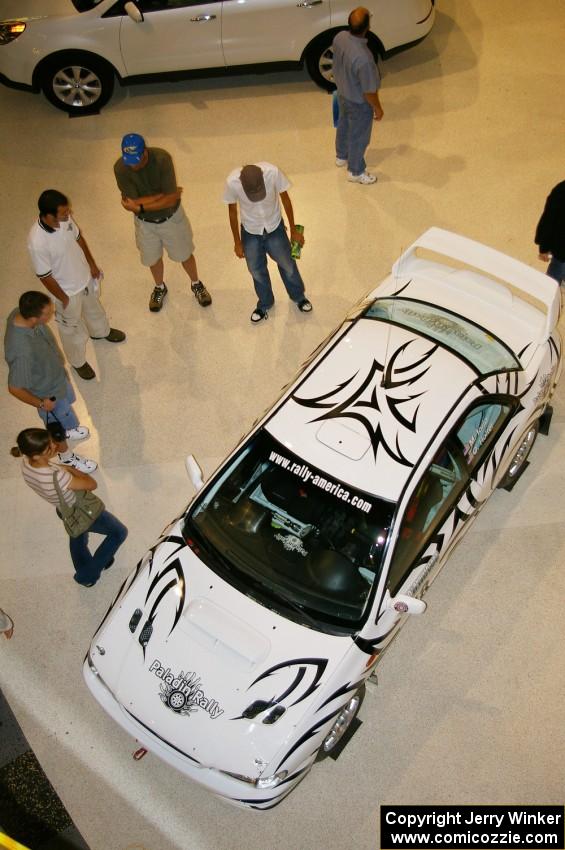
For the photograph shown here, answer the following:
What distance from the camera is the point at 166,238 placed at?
5543 mm

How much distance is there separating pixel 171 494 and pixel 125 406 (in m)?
0.87

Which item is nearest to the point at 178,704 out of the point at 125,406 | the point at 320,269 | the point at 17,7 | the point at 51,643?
the point at 51,643

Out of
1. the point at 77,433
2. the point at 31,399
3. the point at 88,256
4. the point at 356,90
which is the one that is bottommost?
the point at 77,433

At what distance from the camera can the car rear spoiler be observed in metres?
4.67

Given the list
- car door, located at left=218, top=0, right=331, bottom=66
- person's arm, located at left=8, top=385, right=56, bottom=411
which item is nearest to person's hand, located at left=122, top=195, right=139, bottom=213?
person's arm, located at left=8, top=385, right=56, bottom=411

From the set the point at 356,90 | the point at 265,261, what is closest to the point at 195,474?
the point at 265,261

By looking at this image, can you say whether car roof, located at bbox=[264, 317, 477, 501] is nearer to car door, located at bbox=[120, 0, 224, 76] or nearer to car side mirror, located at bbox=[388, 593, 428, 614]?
car side mirror, located at bbox=[388, 593, 428, 614]

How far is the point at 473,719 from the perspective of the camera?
4.15 m

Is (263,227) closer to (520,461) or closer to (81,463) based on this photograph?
(81,463)

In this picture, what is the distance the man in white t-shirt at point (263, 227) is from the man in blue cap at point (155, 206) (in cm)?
44

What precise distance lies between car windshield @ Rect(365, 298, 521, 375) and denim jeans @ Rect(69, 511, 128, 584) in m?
1.98

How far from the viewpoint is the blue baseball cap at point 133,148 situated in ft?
15.9

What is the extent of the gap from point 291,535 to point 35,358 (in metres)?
1.90

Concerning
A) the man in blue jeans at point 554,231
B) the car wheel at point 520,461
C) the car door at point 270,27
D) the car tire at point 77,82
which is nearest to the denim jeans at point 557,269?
the man in blue jeans at point 554,231
